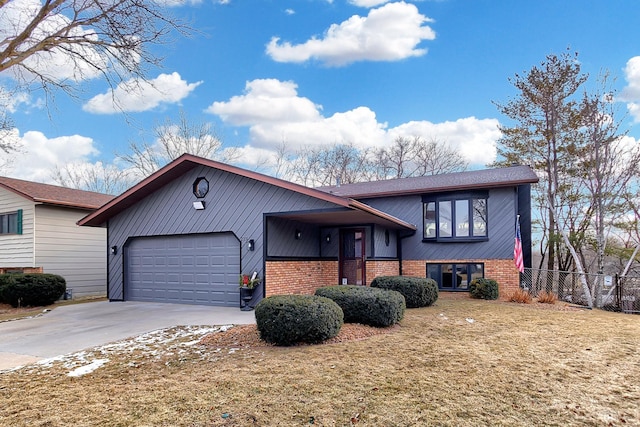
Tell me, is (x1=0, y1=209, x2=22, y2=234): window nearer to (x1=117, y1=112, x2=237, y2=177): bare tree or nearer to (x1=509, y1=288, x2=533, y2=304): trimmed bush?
(x1=117, y1=112, x2=237, y2=177): bare tree

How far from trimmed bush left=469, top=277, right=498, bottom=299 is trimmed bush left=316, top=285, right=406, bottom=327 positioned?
5677mm

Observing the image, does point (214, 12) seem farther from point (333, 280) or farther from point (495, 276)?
point (495, 276)

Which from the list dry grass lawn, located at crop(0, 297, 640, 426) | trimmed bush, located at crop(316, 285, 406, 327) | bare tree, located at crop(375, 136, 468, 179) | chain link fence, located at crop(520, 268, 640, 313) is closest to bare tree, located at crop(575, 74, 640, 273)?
chain link fence, located at crop(520, 268, 640, 313)

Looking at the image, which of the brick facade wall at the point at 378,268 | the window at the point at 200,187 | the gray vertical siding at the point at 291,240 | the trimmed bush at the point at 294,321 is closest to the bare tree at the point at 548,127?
the brick facade wall at the point at 378,268

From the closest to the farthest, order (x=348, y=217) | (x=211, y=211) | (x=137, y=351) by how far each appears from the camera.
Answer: (x=137, y=351), (x=348, y=217), (x=211, y=211)

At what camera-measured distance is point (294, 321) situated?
6.14m

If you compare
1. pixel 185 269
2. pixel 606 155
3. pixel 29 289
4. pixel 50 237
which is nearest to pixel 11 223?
pixel 50 237

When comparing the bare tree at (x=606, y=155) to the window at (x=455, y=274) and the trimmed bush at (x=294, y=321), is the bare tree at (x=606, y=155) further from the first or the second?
the trimmed bush at (x=294, y=321)

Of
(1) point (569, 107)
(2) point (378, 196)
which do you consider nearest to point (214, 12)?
(2) point (378, 196)

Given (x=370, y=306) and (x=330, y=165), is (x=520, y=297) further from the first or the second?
(x=330, y=165)

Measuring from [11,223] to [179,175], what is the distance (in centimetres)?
836

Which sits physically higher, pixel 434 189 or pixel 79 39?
pixel 79 39

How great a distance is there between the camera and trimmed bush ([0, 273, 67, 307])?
12.4m

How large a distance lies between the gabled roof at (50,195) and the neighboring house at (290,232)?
2.57 metres
